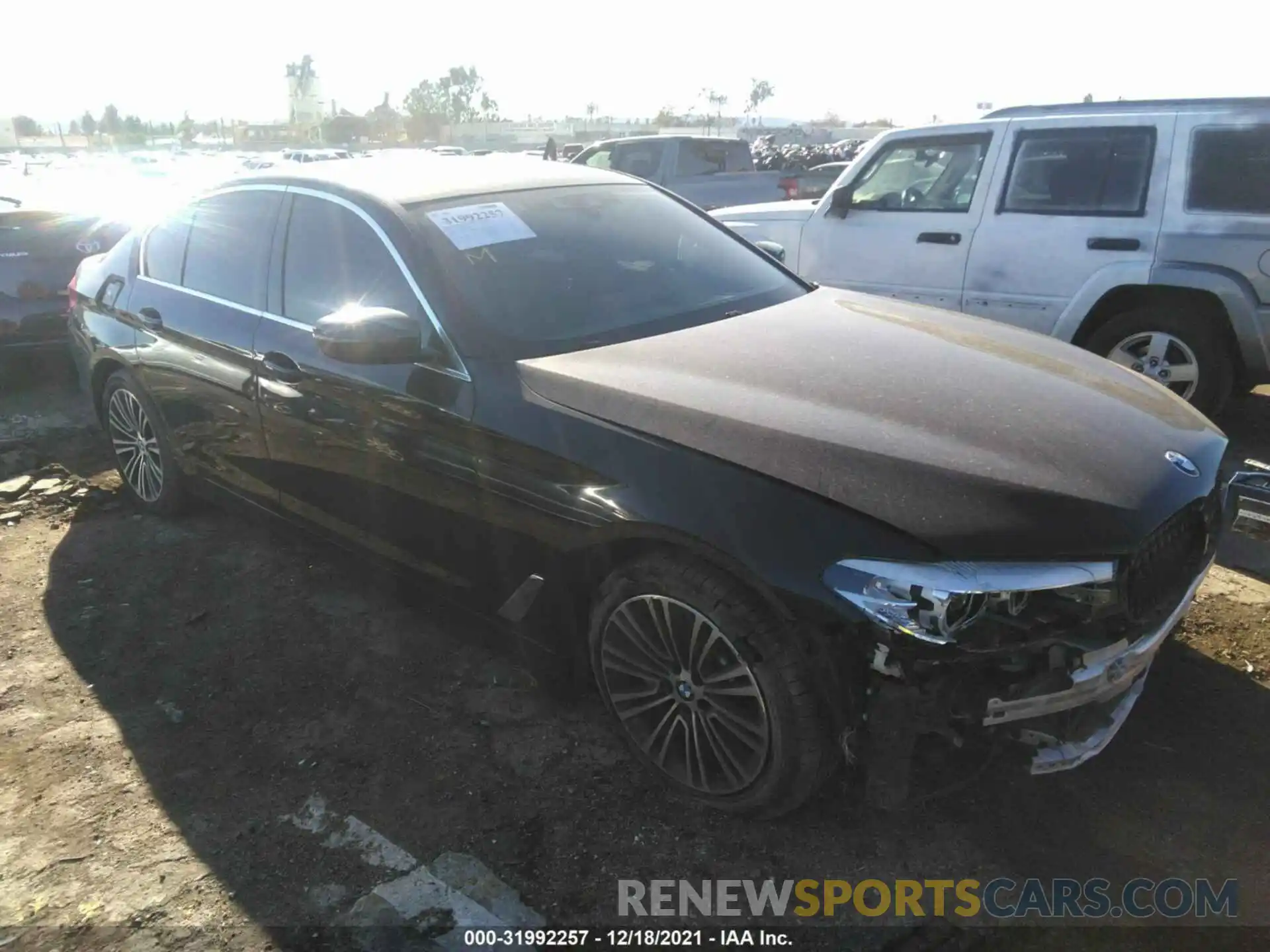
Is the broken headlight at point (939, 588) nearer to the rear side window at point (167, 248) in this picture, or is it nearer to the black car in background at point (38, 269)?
the rear side window at point (167, 248)

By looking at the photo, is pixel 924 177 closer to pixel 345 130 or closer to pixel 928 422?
pixel 928 422

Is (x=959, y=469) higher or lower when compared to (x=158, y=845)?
higher

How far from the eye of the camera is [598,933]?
7.52 feet

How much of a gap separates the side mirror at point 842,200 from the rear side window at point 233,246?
4.02 m

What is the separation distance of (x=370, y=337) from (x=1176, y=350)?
4.60 m

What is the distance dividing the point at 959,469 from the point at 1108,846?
3.74 ft

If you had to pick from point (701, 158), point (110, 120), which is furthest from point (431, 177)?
point (110, 120)

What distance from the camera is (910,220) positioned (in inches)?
241

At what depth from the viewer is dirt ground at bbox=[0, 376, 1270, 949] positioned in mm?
2400

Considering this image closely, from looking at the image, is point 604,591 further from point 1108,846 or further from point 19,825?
point 19,825

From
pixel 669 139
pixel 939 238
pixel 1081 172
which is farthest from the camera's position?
pixel 669 139

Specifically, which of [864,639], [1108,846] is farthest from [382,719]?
[1108,846]

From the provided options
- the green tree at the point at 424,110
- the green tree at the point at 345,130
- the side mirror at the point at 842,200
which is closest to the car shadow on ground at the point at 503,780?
the side mirror at the point at 842,200

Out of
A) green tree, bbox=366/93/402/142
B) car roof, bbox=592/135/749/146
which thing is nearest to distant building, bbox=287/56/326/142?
green tree, bbox=366/93/402/142
